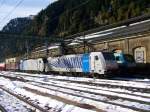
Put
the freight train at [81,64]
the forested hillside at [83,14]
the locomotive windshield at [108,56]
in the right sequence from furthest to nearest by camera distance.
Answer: the forested hillside at [83,14], the locomotive windshield at [108,56], the freight train at [81,64]

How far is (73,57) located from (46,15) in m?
114

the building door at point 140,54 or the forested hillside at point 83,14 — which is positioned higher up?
the forested hillside at point 83,14

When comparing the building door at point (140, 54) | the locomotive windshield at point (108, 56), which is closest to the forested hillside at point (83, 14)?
the building door at point (140, 54)

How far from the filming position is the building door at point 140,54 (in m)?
37.7

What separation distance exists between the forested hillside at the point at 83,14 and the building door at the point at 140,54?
98.6 feet

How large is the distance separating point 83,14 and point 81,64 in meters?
88.4

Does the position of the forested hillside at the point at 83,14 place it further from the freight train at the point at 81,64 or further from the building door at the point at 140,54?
the building door at the point at 140,54

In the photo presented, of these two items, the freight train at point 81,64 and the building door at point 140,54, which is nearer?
the freight train at point 81,64

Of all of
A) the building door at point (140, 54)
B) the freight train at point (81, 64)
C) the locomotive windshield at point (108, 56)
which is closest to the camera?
the freight train at point (81, 64)

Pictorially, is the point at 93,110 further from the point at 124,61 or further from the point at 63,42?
the point at 63,42

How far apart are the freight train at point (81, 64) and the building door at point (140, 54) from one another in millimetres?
6421

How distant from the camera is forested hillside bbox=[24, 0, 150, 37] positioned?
90.7 m

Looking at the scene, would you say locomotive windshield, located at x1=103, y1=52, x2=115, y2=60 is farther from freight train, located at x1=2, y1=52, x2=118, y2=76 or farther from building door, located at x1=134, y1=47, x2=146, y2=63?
building door, located at x1=134, y1=47, x2=146, y2=63

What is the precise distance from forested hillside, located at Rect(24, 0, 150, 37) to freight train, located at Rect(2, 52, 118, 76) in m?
20.8
